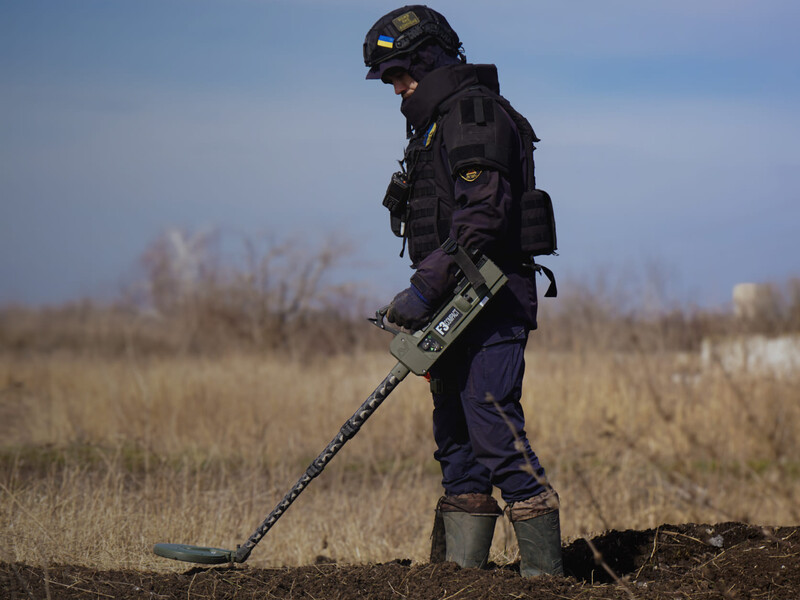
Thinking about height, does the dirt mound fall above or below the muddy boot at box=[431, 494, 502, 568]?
below

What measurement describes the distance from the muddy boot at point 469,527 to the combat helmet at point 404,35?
2016mm

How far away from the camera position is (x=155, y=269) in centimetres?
2341

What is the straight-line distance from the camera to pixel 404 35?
3.89 metres

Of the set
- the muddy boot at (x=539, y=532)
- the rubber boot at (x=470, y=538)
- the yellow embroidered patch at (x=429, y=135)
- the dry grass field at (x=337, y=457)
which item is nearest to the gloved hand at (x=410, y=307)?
the yellow embroidered patch at (x=429, y=135)

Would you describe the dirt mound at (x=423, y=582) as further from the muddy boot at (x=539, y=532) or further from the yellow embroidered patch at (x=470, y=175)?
the yellow embroidered patch at (x=470, y=175)

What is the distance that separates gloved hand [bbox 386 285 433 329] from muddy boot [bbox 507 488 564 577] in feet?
2.92

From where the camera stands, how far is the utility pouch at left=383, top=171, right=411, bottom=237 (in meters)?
3.93

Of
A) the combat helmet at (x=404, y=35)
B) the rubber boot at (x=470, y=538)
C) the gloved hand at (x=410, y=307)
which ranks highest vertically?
the combat helmet at (x=404, y=35)

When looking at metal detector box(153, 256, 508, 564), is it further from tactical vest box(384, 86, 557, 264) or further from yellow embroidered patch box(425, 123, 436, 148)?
yellow embroidered patch box(425, 123, 436, 148)

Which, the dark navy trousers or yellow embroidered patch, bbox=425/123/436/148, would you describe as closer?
the dark navy trousers

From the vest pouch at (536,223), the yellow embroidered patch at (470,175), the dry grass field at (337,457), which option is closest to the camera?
the yellow embroidered patch at (470,175)

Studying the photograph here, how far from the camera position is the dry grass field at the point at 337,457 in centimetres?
509

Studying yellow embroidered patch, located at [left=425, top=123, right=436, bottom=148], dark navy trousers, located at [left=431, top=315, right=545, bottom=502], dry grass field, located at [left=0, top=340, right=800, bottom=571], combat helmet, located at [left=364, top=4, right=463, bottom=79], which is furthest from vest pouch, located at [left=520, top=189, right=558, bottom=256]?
dry grass field, located at [left=0, top=340, right=800, bottom=571]

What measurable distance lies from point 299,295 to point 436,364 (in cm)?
1324
